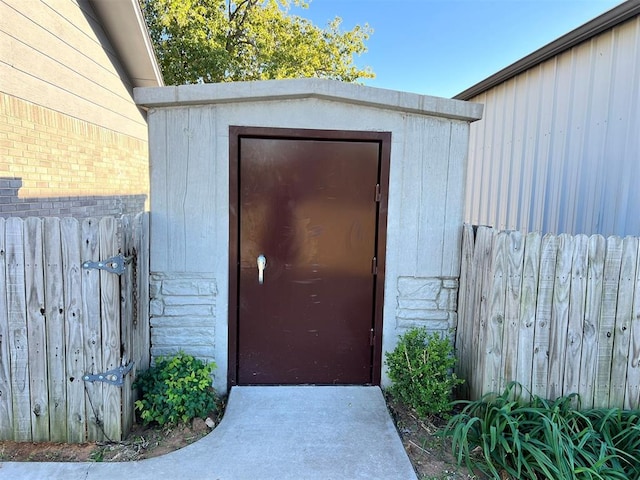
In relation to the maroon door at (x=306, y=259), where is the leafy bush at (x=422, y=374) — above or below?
below

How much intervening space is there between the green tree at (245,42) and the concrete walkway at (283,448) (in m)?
11.2

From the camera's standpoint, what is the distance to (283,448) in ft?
8.27

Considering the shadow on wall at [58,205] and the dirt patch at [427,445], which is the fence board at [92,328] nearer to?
the shadow on wall at [58,205]

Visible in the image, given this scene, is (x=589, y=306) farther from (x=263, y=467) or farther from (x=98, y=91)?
(x=98, y=91)

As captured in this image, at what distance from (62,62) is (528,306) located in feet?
16.4

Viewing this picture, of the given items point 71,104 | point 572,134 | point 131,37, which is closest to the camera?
point 572,134

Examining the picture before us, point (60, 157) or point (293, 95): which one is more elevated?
point (293, 95)

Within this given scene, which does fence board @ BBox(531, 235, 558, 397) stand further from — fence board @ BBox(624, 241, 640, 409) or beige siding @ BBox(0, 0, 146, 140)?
beige siding @ BBox(0, 0, 146, 140)

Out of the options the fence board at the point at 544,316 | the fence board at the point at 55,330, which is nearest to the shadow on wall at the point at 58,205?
the fence board at the point at 55,330

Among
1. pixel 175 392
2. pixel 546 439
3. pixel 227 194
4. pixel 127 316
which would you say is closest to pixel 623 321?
pixel 546 439

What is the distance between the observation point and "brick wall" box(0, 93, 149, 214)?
343 centimetres

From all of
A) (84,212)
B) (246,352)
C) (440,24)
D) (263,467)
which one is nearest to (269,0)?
(440,24)

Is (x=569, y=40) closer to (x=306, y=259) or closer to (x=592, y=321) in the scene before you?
(x=592, y=321)

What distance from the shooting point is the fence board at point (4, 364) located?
93.1 inches
